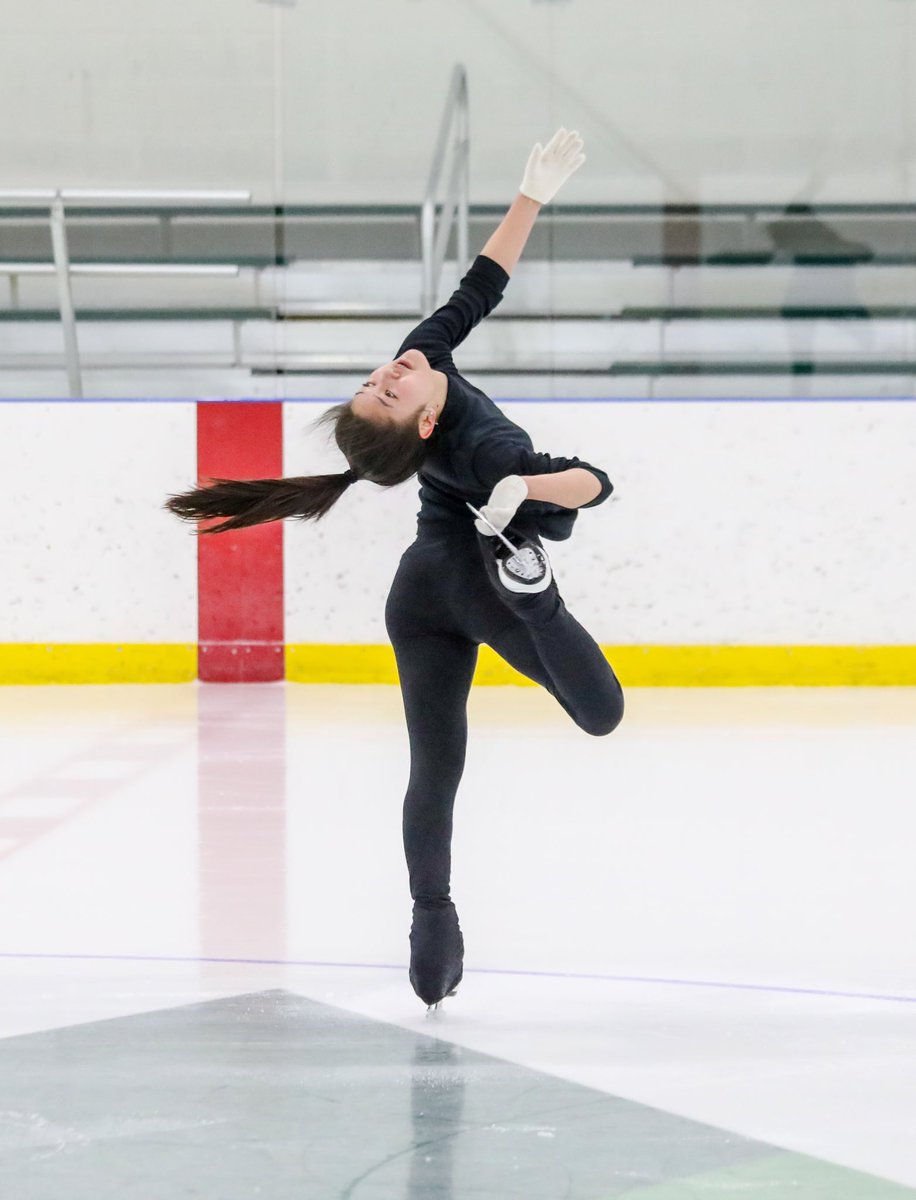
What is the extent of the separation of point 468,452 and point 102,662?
4860 millimetres

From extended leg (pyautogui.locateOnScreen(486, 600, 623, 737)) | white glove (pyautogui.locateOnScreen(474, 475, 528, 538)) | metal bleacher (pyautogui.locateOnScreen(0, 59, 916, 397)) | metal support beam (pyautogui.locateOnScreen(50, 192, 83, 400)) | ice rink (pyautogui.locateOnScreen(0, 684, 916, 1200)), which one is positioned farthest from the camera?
metal support beam (pyautogui.locateOnScreen(50, 192, 83, 400))

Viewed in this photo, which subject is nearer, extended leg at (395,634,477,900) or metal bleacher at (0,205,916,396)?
extended leg at (395,634,477,900)

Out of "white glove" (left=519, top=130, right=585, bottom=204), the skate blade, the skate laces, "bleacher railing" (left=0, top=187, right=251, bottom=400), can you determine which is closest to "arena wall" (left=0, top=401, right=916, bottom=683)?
"bleacher railing" (left=0, top=187, right=251, bottom=400)

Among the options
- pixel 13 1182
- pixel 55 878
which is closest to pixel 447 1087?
pixel 13 1182

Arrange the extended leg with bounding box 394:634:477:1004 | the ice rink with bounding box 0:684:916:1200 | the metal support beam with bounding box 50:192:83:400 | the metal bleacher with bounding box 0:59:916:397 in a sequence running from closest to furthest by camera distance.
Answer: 1. the ice rink with bounding box 0:684:916:1200
2. the extended leg with bounding box 394:634:477:1004
3. the metal bleacher with bounding box 0:59:916:397
4. the metal support beam with bounding box 50:192:83:400

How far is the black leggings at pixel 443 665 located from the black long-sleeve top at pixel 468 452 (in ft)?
0.19

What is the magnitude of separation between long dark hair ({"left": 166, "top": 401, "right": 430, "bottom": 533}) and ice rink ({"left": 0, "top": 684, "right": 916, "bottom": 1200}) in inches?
29.9

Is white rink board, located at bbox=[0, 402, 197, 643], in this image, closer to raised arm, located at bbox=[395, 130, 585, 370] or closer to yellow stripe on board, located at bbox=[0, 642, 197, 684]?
yellow stripe on board, located at bbox=[0, 642, 197, 684]

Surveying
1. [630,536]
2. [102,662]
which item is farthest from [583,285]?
[102,662]

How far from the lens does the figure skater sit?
236cm

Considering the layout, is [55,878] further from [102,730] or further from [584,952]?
[102,730]

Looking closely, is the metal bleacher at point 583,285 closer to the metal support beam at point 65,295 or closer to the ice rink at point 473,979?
the metal support beam at point 65,295

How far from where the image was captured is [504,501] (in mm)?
2285

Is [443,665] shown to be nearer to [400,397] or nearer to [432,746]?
[432,746]
